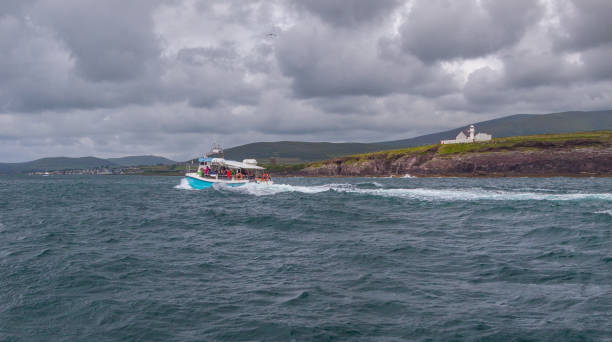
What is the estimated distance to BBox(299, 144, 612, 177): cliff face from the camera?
121 m

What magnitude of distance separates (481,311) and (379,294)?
2.92m

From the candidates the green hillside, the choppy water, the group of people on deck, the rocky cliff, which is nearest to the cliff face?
the rocky cliff

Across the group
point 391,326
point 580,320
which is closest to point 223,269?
point 391,326

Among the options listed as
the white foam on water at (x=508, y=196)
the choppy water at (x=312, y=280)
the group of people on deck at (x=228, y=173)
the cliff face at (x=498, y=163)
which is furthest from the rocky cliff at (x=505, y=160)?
the choppy water at (x=312, y=280)

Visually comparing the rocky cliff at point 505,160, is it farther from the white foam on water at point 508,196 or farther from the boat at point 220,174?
the boat at point 220,174

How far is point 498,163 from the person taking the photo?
137 metres

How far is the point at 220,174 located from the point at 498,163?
355 feet

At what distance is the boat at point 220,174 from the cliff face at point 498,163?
96.4 m

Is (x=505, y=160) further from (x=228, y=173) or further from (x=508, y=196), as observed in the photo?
(x=228, y=173)

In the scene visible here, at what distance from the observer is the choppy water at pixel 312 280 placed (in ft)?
30.8

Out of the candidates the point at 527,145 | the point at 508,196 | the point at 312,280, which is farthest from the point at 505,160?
the point at 312,280

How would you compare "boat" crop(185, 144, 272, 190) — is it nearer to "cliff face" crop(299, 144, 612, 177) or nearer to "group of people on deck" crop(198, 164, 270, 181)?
"group of people on deck" crop(198, 164, 270, 181)

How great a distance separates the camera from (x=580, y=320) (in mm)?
9367

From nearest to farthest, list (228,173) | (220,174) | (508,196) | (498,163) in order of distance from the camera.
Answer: (508,196), (228,173), (220,174), (498,163)
